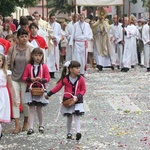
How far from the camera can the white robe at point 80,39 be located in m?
19.1

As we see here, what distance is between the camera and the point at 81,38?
19.2 meters

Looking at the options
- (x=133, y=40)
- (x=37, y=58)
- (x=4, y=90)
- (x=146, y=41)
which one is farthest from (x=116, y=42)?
(x=4, y=90)

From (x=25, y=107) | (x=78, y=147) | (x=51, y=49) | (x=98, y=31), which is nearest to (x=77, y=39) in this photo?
(x=51, y=49)

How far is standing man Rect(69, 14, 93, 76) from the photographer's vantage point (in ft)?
62.5

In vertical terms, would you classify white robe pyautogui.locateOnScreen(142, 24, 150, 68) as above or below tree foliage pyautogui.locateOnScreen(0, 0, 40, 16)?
below

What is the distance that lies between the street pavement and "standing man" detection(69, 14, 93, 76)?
117 inches

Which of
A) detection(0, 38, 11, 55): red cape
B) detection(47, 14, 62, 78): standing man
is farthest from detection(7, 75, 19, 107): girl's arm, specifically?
detection(47, 14, 62, 78): standing man

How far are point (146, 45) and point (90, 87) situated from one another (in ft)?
18.7

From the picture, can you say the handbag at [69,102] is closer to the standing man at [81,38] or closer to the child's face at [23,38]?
the child's face at [23,38]

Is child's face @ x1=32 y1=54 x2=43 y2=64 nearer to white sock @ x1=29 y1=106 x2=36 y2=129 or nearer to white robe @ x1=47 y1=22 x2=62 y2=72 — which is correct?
white sock @ x1=29 y1=106 x2=36 y2=129

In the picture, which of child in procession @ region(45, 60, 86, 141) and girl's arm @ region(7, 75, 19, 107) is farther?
girl's arm @ region(7, 75, 19, 107)

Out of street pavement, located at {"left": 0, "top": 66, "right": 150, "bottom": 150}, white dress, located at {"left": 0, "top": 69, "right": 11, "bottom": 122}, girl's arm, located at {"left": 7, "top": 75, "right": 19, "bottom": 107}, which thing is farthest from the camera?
girl's arm, located at {"left": 7, "top": 75, "right": 19, "bottom": 107}

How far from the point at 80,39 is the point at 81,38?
0.05 metres

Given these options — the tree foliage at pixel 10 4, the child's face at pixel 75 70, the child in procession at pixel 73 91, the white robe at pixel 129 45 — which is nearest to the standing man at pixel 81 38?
the tree foliage at pixel 10 4
